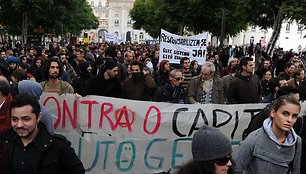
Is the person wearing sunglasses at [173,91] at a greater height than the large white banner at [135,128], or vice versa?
the person wearing sunglasses at [173,91]

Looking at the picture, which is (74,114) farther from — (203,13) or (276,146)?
(203,13)

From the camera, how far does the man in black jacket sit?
10.8ft

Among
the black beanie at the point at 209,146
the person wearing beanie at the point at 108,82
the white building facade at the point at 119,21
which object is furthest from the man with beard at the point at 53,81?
the white building facade at the point at 119,21

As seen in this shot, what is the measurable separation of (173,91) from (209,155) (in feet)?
15.3

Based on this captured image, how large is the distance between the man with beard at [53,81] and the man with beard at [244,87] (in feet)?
7.87

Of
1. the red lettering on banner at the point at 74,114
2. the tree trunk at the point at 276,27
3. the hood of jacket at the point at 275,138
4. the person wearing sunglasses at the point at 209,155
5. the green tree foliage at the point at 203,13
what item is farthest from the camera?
the green tree foliage at the point at 203,13

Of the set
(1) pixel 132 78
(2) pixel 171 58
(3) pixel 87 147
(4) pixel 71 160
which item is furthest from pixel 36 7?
(4) pixel 71 160

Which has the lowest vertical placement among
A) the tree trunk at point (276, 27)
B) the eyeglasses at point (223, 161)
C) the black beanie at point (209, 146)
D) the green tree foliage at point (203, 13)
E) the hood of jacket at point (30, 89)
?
the eyeglasses at point (223, 161)

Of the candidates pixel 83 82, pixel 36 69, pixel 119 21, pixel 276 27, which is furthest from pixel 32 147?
pixel 119 21

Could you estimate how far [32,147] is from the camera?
3.32m

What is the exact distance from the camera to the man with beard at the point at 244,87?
7.28 m

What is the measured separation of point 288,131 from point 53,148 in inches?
69.3

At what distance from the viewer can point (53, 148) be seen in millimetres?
3352

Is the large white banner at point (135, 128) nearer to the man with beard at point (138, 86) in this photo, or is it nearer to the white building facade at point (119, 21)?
the man with beard at point (138, 86)
